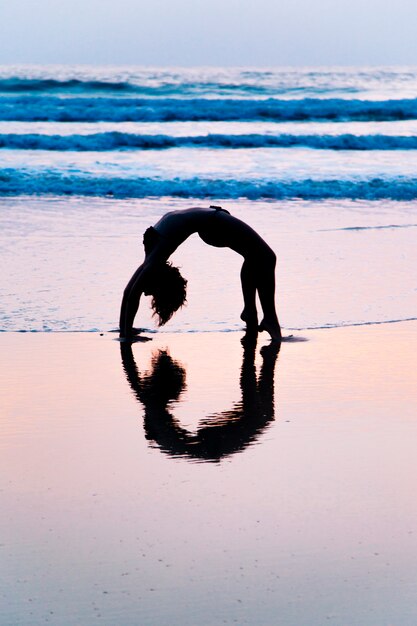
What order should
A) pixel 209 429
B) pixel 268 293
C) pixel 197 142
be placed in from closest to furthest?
1. pixel 209 429
2. pixel 268 293
3. pixel 197 142

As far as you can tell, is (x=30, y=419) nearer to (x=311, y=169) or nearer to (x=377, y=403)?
(x=377, y=403)

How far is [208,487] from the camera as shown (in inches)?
148

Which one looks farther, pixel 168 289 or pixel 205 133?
pixel 205 133

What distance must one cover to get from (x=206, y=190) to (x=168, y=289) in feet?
30.3

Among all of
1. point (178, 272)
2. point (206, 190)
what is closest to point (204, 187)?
point (206, 190)

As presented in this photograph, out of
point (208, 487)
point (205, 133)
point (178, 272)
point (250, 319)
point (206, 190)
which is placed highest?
point (178, 272)

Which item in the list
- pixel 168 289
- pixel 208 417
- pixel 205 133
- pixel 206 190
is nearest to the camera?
pixel 208 417

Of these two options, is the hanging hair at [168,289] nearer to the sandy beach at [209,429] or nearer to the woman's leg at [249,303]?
the sandy beach at [209,429]

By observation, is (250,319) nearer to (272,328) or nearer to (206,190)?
(272,328)

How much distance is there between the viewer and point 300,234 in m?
10.6

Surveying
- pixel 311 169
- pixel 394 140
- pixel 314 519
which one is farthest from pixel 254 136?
pixel 314 519

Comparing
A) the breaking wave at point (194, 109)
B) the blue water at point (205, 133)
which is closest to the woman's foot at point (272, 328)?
the blue water at point (205, 133)

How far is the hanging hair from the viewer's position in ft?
20.4

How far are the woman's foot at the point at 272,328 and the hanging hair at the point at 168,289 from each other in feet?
1.89
